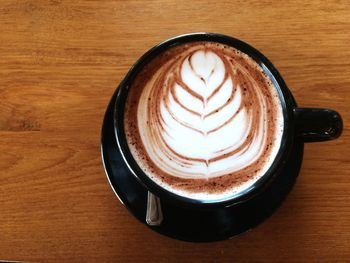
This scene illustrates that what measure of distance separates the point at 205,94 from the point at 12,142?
0.41 m

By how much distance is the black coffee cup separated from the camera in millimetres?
744

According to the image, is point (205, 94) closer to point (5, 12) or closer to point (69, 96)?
point (69, 96)

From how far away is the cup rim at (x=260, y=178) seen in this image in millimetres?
746

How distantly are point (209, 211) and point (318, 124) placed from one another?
0.25m

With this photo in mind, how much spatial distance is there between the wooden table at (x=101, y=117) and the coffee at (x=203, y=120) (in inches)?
4.9

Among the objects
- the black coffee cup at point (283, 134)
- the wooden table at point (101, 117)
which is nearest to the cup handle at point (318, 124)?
the black coffee cup at point (283, 134)

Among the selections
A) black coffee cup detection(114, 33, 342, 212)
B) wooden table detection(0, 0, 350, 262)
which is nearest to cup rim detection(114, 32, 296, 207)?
black coffee cup detection(114, 33, 342, 212)

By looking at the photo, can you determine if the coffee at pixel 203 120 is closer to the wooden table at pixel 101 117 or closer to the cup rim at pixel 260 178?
the cup rim at pixel 260 178

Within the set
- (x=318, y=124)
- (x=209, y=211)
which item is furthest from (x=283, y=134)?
(x=209, y=211)

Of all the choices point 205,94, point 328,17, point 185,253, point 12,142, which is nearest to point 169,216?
point 185,253

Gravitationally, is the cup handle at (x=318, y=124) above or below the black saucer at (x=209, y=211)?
above

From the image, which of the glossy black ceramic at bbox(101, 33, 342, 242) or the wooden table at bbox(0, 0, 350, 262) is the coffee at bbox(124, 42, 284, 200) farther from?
the wooden table at bbox(0, 0, 350, 262)

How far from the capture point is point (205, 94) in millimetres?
833

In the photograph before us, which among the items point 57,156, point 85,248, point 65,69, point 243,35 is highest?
point 243,35
